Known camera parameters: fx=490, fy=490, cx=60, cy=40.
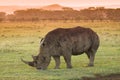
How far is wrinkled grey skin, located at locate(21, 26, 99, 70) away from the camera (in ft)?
78.4

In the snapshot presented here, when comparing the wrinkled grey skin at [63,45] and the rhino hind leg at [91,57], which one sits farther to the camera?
the rhino hind leg at [91,57]

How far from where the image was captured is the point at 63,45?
24375 millimetres

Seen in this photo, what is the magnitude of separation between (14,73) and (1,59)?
6046 mm

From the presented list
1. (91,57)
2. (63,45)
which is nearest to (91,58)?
(91,57)

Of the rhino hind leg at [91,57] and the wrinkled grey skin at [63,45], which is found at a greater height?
the wrinkled grey skin at [63,45]

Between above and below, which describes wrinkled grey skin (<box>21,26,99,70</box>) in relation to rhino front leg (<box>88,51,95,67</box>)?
above

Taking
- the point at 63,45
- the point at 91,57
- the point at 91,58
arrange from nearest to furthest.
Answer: the point at 63,45 < the point at 91,58 < the point at 91,57

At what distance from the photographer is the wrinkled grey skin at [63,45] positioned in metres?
23.9

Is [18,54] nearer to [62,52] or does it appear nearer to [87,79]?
[62,52]

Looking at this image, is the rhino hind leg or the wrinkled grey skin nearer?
the wrinkled grey skin

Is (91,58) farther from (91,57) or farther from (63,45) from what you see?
(63,45)

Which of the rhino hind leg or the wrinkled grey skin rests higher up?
the wrinkled grey skin

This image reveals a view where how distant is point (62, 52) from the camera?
24344 millimetres

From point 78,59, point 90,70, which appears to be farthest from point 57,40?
point 78,59
